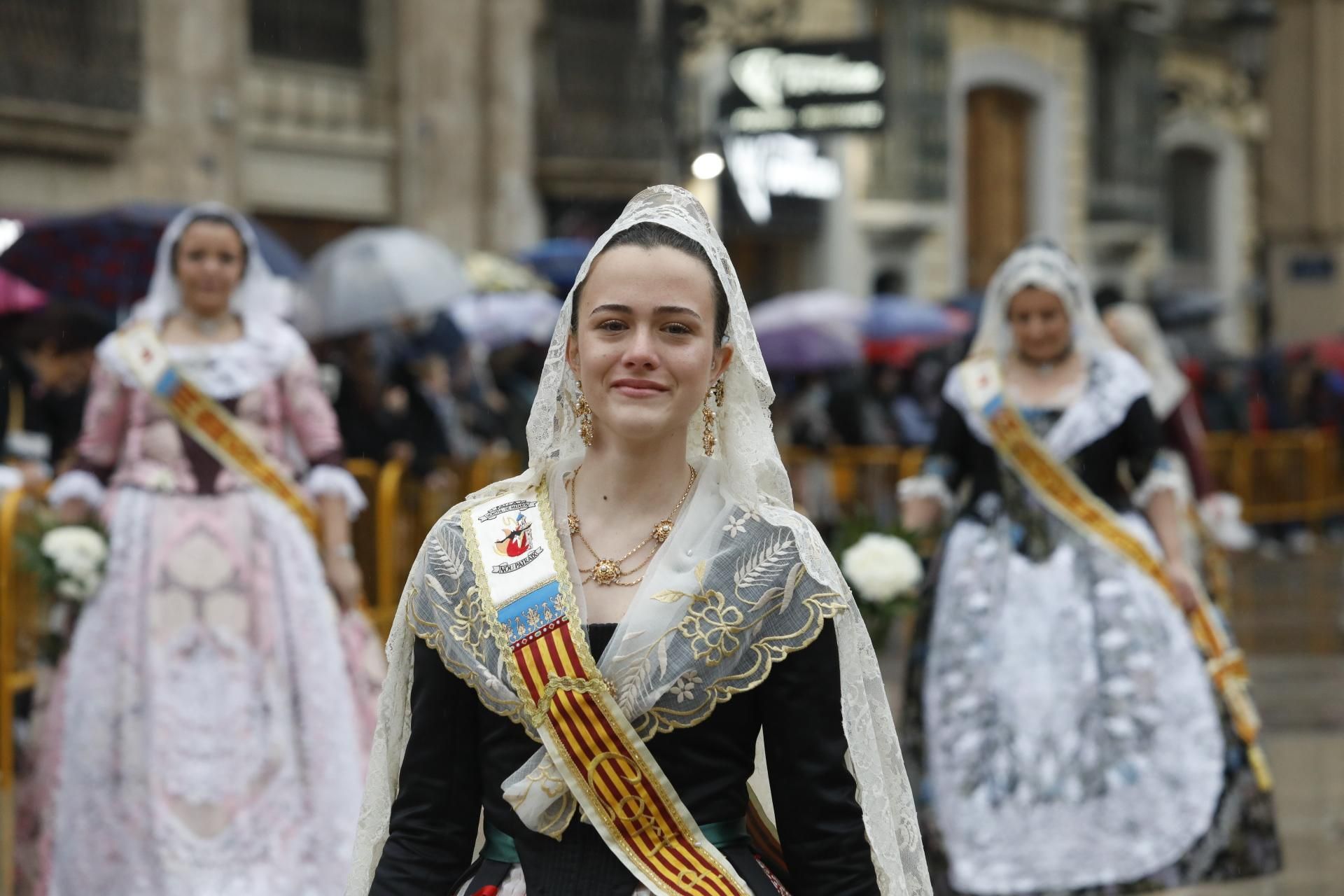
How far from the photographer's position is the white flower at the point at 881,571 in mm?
6367

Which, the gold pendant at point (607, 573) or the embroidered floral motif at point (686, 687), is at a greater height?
the gold pendant at point (607, 573)

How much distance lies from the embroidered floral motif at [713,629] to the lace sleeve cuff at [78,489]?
390 cm

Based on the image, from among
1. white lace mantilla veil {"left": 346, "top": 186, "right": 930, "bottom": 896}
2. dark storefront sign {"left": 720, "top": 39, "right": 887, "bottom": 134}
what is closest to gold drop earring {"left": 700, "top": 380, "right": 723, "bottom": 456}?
white lace mantilla veil {"left": 346, "top": 186, "right": 930, "bottom": 896}

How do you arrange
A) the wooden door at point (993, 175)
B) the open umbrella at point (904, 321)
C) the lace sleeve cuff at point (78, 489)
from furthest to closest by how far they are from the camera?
the wooden door at point (993, 175) → the open umbrella at point (904, 321) → the lace sleeve cuff at point (78, 489)

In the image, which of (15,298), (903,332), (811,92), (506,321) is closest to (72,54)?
(506,321)

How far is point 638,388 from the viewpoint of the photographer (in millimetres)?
2691

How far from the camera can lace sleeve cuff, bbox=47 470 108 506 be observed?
6.23m

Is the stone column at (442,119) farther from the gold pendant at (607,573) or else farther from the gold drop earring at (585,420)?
the gold pendant at (607,573)

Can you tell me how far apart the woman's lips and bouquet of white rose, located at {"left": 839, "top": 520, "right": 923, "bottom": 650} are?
3715mm

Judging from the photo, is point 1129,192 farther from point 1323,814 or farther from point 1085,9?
point 1323,814

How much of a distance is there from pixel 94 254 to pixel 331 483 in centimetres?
489

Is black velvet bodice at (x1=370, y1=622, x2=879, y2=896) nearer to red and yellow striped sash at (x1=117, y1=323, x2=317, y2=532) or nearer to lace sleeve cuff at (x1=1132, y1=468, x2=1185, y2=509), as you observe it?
red and yellow striped sash at (x1=117, y1=323, x2=317, y2=532)

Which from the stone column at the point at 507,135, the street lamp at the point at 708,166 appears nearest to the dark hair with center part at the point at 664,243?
the street lamp at the point at 708,166

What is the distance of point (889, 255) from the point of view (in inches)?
960
